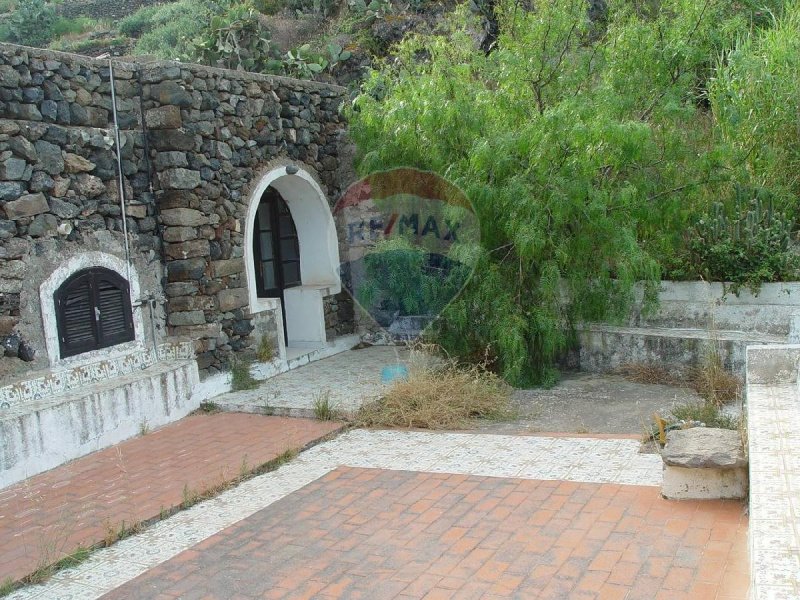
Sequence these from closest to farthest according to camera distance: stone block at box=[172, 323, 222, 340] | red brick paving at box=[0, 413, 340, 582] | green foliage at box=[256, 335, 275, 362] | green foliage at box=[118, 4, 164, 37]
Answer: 1. red brick paving at box=[0, 413, 340, 582]
2. stone block at box=[172, 323, 222, 340]
3. green foliage at box=[256, 335, 275, 362]
4. green foliage at box=[118, 4, 164, 37]

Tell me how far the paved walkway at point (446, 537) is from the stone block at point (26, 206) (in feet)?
9.74

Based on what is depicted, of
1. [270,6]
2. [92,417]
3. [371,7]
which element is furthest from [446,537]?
[270,6]

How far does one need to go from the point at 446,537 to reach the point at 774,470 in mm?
1959

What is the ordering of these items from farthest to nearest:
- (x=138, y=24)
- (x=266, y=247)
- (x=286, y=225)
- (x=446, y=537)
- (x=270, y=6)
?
(x=138, y=24) → (x=270, y=6) → (x=286, y=225) → (x=266, y=247) → (x=446, y=537)

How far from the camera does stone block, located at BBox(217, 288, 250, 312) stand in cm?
852

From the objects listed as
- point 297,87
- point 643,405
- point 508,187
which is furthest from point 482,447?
point 297,87

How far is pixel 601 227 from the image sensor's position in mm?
8094

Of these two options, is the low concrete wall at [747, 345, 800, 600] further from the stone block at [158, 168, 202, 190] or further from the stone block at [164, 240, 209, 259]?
the stone block at [158, 168, 202, 190]

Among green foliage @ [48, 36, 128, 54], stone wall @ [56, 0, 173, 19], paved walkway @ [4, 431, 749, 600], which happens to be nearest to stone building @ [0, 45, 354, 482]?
paved walkway @ [4, 431, 749, 600]

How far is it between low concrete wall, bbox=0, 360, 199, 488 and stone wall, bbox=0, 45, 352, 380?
47 centimetres

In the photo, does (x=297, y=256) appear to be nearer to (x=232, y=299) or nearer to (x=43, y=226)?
(x=232, y=299)

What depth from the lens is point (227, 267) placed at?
8.59 meters

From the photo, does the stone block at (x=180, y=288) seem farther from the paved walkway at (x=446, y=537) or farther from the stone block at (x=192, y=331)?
the paved walkway at (x=446, y=537)

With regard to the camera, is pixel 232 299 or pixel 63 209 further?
pixel 232 299
